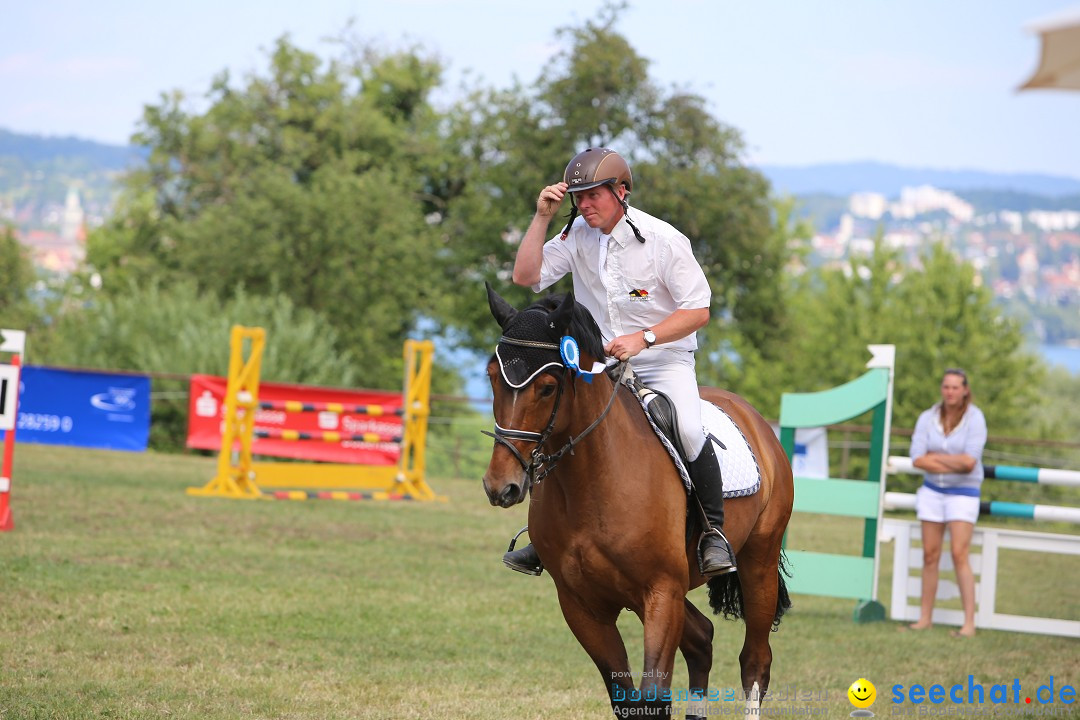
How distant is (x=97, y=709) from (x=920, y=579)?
7.17 metres

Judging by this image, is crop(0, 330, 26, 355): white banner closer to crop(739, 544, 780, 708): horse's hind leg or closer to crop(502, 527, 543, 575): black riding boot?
crop(502, 527, 543, 575): black riding boot

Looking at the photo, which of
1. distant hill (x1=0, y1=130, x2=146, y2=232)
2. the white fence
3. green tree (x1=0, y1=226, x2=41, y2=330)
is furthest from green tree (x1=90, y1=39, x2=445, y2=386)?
distant hill (x1=0, y1=130, x2=146, y2=232)

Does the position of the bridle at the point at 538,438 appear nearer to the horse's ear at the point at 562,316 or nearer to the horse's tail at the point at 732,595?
the horse's ear at the point at 562,316

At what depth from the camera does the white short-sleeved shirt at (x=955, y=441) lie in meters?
9.46

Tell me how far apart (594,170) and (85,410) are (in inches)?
717

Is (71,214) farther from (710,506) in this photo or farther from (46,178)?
(710,506)

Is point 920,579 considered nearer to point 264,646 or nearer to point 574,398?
point 264,646

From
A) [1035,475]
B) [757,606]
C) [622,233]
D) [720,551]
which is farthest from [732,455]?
[1035,475]

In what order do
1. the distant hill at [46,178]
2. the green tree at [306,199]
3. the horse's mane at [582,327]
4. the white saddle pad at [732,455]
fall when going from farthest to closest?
the distant hill at [46,178] < the green tree at [306,199] < the white saddle pad at [732,455] < the horse's mane at [582,327]

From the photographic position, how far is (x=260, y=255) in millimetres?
33594

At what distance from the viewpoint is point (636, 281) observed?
16.0 ft

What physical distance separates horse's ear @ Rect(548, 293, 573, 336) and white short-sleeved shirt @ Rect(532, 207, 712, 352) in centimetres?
61

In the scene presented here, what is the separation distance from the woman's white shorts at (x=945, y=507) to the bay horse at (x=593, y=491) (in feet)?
17.2

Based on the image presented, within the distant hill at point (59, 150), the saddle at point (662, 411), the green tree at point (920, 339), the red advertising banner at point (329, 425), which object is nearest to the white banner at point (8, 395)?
the saddle at point (662, 411)
